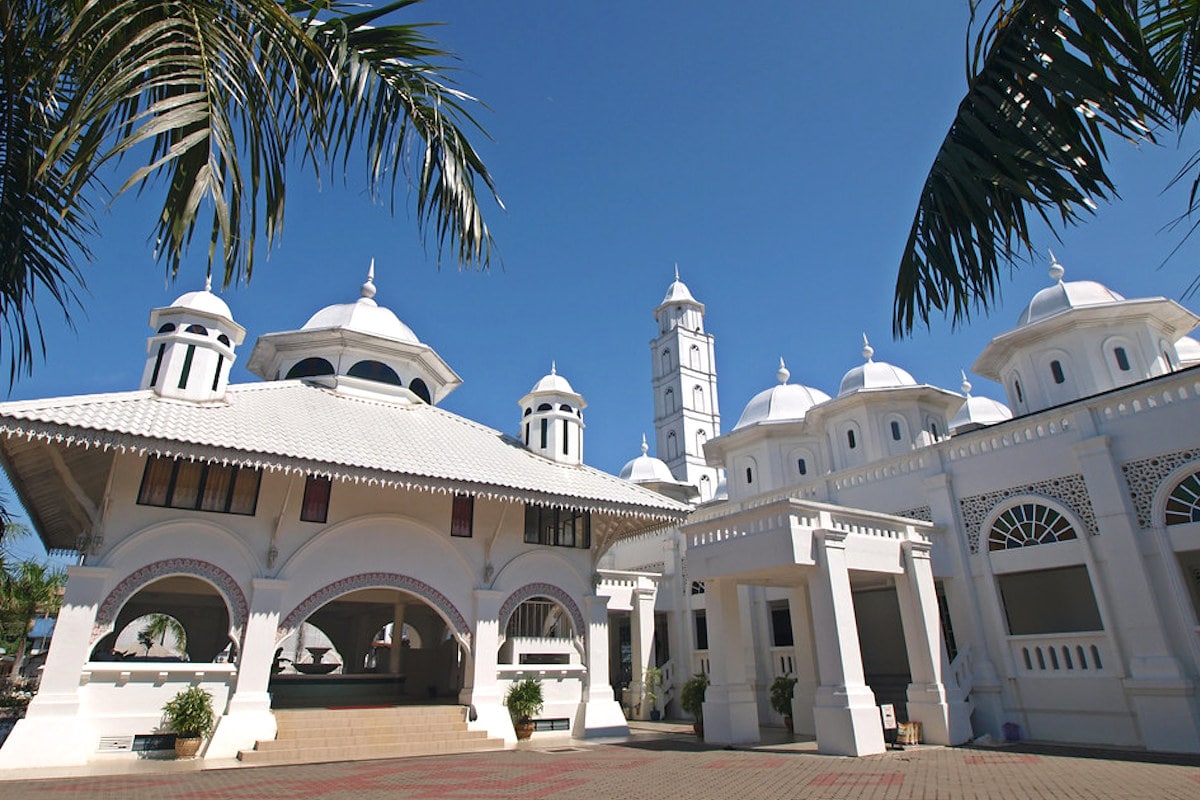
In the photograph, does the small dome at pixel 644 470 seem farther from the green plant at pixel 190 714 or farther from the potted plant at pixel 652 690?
the green plant at pixel 190 714

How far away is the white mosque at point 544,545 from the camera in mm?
10484

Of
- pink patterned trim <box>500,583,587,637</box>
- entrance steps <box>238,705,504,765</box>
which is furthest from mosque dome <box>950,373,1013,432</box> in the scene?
entrance steps <box>238,705,504,765</box>

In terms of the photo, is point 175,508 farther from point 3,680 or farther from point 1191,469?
point 3,680

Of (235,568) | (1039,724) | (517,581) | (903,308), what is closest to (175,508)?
(235,568)

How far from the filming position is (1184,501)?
1130cm

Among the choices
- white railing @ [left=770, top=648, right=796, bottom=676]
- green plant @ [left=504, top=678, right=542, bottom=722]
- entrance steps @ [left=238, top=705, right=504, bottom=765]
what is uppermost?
white railing @ [left=770, top=648, right=796, bottom=676]

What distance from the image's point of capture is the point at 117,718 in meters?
10.0

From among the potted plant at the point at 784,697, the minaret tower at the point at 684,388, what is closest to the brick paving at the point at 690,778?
the potted plant at the point at 784,697

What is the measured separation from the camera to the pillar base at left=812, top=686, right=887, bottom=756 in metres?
10.2

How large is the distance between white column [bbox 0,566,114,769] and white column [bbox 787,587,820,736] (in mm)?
12398

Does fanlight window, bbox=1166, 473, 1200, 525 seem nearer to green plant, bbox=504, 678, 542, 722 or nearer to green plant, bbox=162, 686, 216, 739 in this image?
green plant, bbox=504, 678, 542, 722

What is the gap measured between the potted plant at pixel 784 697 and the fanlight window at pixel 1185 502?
25.6 feet

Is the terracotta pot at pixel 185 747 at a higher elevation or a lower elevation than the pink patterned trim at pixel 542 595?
lower

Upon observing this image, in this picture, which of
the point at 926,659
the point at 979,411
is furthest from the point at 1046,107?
the point at 979,411
